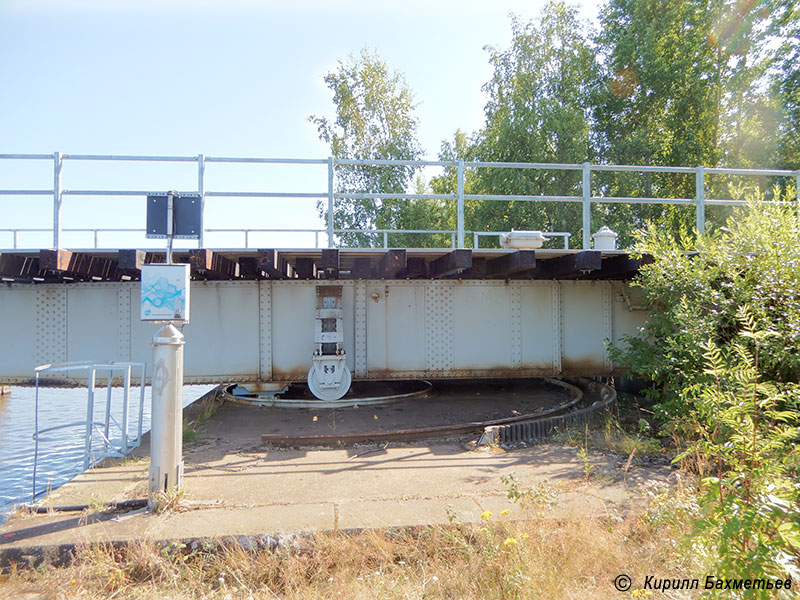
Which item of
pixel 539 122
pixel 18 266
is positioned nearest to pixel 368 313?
pixel 18 266

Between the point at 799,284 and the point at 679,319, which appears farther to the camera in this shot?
the point at 679,319

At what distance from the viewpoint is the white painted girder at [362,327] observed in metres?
8.52

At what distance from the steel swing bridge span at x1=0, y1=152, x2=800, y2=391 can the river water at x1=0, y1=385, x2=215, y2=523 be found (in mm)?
1871

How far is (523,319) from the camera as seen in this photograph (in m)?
9.33

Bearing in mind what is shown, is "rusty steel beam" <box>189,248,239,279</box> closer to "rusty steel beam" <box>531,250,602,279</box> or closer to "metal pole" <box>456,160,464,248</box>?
"metal pole" <box>456,160,464,248</box>

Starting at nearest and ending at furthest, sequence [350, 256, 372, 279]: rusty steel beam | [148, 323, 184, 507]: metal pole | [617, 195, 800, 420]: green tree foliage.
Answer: [148, 323, 184, 507]: metal pole
[617, 195, 800, 420]: green tree foliage
[350, 256, 372, 279]: rusty steel beam

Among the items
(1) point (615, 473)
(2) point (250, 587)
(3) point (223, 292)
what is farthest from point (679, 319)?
(3) point (223, 292)

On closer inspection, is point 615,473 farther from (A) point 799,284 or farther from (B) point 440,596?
(A) point 799,284

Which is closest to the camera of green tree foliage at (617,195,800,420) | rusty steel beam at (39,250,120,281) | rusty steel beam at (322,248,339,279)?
green tree foliage at (617,195,800,420)

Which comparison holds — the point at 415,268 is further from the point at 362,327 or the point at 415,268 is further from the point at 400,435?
the point at 400,435

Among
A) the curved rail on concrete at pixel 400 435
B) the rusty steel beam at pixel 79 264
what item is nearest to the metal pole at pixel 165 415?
the curved rail on concrete at pixel 400 435

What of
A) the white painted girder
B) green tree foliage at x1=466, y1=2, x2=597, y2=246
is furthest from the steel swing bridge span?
green tree foliage at x1=466, y1=2, x2=597, y2=246

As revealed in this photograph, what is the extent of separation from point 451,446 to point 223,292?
5.08 metres

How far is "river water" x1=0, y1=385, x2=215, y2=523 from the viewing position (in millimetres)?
8186
